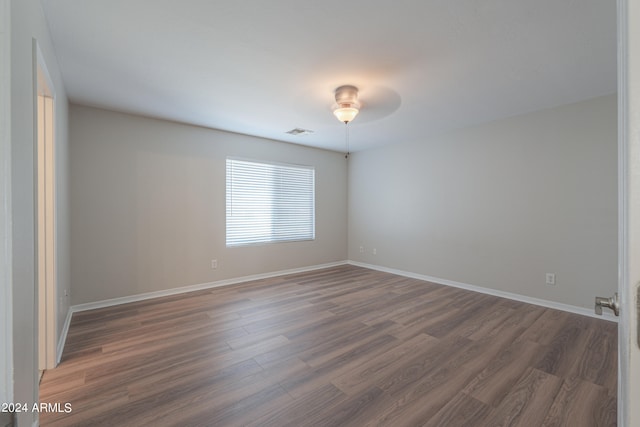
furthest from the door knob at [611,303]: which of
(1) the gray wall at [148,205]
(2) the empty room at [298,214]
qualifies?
(1) the gray wall at [148,205]

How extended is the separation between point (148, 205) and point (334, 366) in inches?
124

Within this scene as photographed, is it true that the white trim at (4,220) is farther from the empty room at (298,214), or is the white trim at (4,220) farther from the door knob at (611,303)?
the door knob at (611,303)

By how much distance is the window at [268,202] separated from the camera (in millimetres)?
4406

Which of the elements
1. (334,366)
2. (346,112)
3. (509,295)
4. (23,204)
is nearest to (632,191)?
(23,204)

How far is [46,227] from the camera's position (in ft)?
6.55

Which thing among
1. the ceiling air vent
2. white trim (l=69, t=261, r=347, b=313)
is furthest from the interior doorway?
the ceiling air vent

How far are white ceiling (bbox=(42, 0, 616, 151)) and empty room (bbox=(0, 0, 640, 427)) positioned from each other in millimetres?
21

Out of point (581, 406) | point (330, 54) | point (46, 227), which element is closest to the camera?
point (581, 406)

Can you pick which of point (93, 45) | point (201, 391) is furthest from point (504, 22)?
point (201, 391)

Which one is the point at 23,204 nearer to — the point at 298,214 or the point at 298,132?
the point at 298,132

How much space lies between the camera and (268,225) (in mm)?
4844

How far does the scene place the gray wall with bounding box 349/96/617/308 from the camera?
302 cm

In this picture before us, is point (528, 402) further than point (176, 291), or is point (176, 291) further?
point (176, 291)

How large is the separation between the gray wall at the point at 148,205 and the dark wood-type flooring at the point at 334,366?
502mm
